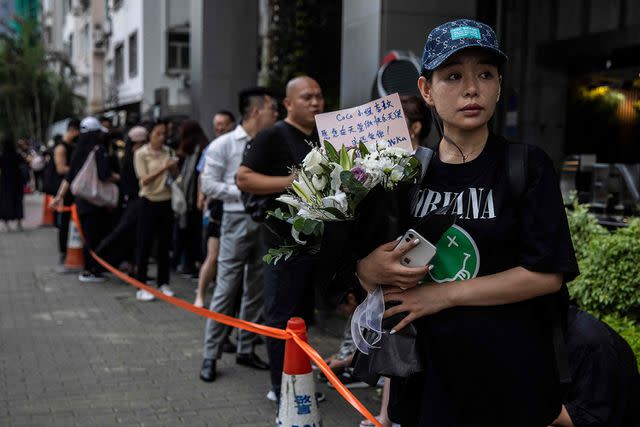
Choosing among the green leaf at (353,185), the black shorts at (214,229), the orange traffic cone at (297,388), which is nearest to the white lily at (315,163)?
the green leaf at (353,185)

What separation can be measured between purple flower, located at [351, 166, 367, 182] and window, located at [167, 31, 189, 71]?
25.5m

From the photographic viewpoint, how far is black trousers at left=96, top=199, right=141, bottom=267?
1033cm

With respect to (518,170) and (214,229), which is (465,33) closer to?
(518,170)

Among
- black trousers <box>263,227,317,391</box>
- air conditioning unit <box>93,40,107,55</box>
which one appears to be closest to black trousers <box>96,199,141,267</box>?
black trousers <box>263,227,317,391</box>

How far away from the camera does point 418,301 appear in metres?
2.38

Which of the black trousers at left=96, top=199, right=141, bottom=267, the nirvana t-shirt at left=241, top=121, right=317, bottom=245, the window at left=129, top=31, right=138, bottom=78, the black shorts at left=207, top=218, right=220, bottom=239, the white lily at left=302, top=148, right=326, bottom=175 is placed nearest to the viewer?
the white lily at left=302, top=148, right=326, bottom=175

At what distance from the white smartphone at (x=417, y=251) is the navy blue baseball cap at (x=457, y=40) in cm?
54

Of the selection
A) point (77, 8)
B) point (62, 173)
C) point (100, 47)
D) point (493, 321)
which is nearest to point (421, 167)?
point (493, 321)

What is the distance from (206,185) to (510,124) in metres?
6.03

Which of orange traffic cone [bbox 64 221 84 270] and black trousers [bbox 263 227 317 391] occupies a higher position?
black trousers [bbox 263 227 317 391]

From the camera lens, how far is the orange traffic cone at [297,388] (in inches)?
156

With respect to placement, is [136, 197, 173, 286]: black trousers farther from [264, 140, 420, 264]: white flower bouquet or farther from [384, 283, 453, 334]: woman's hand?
[384, 283, 453, 334]: woman's hand

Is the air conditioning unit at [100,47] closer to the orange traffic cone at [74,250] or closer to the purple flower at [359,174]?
the orange traffic cone at [74,250]

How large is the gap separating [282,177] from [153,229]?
457 centimetres
